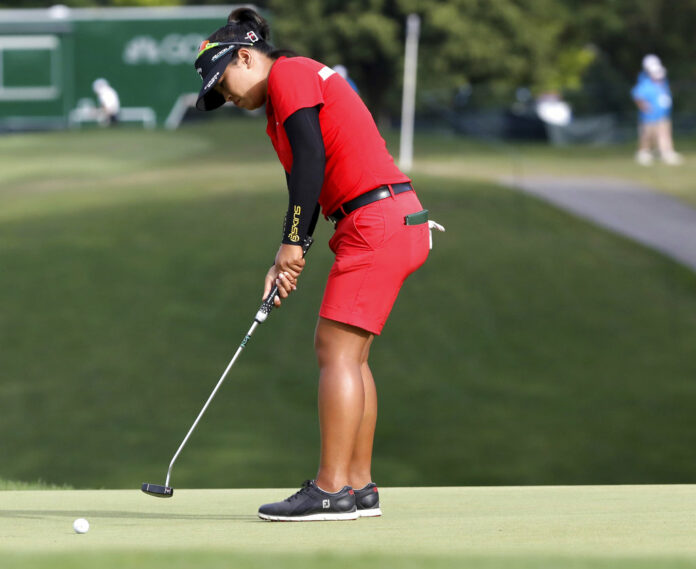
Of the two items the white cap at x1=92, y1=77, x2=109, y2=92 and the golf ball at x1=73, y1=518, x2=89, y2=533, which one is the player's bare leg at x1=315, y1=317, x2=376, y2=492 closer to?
the golf ball at x1=73, y1=518, x2=89, y2=533

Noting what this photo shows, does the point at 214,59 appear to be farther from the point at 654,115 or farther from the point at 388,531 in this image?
the point at 654,115

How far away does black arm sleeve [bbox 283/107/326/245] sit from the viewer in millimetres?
4418

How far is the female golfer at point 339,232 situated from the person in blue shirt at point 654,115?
18760 millimetres

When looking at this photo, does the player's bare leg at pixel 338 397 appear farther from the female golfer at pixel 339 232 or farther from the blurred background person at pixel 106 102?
the blurred background person at pixel 106 102

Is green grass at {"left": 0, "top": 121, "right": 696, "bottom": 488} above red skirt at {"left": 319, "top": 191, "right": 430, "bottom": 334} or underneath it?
underneath

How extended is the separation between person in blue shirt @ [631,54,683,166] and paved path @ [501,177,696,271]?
71.7 inches

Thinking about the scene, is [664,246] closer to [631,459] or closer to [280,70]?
[631,459]

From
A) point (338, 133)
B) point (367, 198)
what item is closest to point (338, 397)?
point (367, 198)

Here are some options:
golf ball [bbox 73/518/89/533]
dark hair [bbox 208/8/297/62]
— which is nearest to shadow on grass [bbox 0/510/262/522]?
golf ball [bbox 73/518/89/533]

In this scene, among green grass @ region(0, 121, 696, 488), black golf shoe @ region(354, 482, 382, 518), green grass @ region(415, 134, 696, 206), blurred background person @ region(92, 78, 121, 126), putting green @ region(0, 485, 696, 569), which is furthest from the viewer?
blurred background person @ region(92, 78, 121, 126)

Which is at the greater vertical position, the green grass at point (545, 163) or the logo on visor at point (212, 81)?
the logo on visor at point (212, 81)

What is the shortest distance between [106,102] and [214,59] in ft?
106

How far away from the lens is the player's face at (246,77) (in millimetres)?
4590

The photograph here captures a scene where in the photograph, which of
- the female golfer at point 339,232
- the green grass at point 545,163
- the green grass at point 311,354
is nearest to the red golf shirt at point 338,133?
the female golfer at point 339,232
